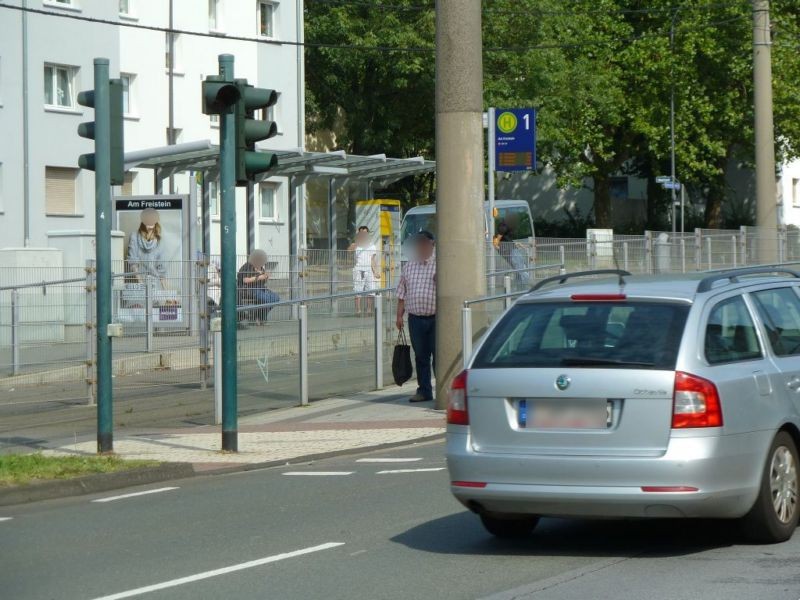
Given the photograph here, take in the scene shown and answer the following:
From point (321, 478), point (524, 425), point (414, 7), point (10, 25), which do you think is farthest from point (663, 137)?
point (524, 425)

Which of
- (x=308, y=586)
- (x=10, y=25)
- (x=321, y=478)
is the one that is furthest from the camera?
(x=10, y=25)

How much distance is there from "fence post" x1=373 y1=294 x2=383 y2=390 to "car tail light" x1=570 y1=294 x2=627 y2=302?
11.1m

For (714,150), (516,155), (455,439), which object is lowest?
(455,439)

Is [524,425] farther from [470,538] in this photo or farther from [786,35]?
[786,35]

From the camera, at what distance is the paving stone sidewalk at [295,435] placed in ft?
44.8

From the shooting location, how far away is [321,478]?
12180 millimetres

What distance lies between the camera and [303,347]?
59.9 feet

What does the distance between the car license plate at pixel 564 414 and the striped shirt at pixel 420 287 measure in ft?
29.4

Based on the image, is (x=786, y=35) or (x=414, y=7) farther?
(x=786, y=35)

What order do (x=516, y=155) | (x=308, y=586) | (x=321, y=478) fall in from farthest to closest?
1. (x=516, y=155)
2. (x=321, y=478)
3. (x=308, y=586)

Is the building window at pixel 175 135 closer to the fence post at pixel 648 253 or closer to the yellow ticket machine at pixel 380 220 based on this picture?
the yellow ticket machine at pixel 380 220

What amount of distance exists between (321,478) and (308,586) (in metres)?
4.65

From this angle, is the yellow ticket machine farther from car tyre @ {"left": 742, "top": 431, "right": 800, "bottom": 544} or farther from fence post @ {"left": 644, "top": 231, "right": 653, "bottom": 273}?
car tyre @ {"left": 742, "top": 431, "right": 800, "bottom": 544}

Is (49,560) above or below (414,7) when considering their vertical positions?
below
